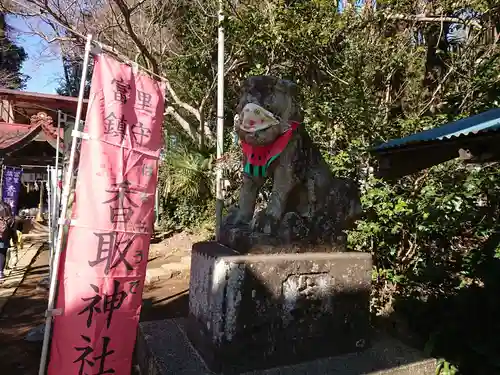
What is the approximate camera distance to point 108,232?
252 cm

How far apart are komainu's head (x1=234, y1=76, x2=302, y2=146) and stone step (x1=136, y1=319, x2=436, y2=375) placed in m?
1.50

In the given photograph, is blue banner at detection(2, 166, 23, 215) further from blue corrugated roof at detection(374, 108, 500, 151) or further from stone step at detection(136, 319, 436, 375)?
blue corrugated roof at detection(374, 108, 500, 151)

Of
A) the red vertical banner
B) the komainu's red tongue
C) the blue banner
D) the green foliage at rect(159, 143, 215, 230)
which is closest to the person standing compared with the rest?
the blue banner

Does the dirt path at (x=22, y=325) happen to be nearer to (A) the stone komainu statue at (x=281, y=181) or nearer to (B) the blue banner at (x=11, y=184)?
(A) the stone komainu statue at (x=281, y=181)

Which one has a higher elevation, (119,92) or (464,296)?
(119,92)

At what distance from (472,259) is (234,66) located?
6573 mm

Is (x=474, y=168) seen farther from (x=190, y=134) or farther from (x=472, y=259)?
(x=190, y=134)

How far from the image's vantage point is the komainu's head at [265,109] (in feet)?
8.70

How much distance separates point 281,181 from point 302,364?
1219 millimetres

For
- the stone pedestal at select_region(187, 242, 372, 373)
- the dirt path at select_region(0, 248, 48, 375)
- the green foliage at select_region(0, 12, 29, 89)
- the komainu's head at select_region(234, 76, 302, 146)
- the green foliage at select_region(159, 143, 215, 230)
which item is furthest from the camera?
the green foliage at select_region(0, 12, 29, 89)

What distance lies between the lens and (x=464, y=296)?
368cm

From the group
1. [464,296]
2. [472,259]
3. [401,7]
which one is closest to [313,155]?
[464,296]

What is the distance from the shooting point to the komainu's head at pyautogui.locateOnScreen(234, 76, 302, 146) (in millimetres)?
2650

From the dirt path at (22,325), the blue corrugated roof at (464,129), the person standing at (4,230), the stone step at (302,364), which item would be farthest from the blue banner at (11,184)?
the blue corrugated roof at (464,129)
